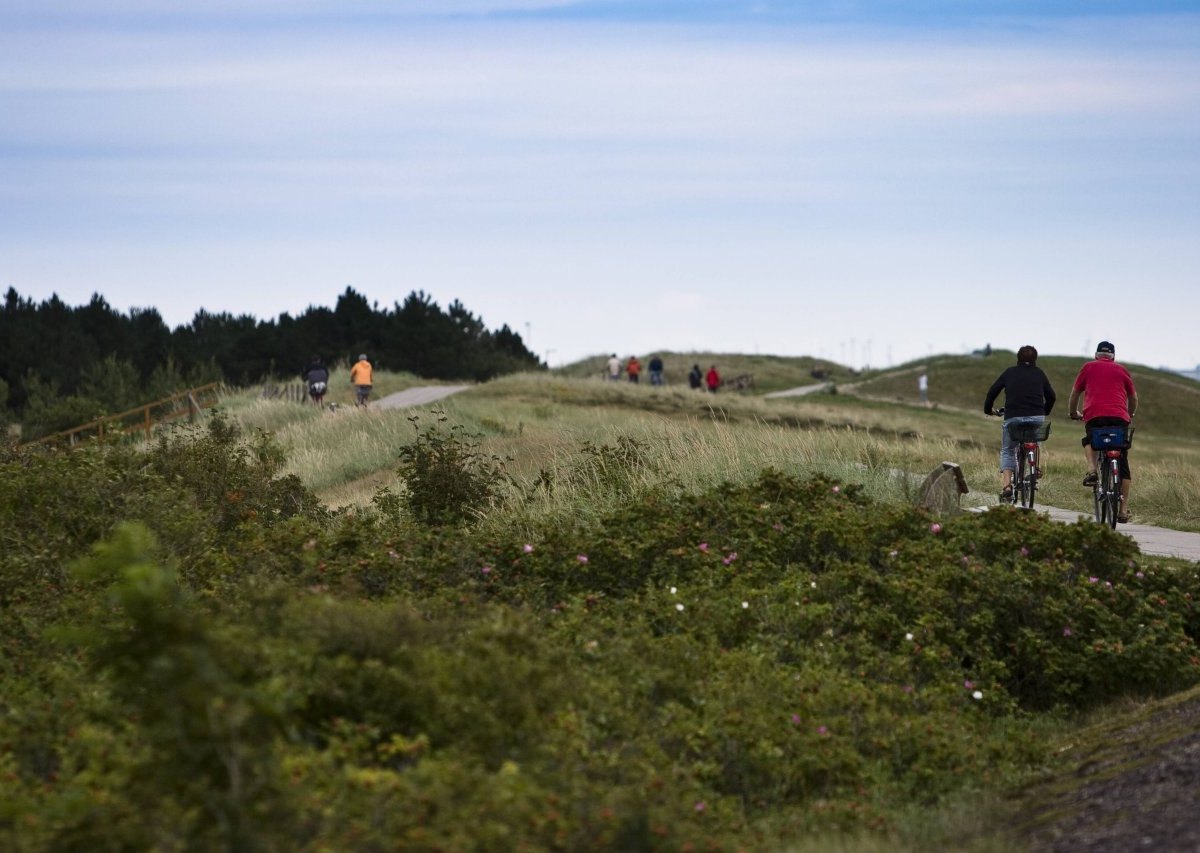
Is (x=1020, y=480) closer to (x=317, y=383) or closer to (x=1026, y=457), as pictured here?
(x=1026, y=457)

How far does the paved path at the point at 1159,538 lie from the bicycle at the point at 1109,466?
206mm

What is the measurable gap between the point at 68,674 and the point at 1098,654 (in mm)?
5793

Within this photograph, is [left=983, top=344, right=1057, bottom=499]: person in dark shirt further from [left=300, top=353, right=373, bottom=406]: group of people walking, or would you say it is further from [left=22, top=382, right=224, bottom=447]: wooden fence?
[left=300, top=353, right=373, bottom=406]: group of people walking

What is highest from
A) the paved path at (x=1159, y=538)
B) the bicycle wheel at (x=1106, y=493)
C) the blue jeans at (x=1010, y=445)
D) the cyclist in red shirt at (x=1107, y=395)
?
the cyclist in red shirt at (x=1107, y=395)

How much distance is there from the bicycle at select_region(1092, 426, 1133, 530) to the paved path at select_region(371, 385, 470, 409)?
2603cm

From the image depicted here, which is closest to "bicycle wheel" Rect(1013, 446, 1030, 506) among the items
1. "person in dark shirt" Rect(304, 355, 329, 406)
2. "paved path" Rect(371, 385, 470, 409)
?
"person in dark shirt" Rect(304, 355, 329, 406)

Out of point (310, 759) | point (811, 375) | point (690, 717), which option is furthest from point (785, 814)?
point (811, 375)

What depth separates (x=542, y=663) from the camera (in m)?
6.09

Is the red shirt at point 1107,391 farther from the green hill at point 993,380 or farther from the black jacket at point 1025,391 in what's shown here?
the green hill at point 993,380

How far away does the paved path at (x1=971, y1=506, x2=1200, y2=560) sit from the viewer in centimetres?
1223

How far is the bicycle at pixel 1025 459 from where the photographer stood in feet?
44.6

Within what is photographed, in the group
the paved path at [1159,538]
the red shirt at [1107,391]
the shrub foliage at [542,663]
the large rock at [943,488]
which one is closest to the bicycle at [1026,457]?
the paved path at [1159,538]

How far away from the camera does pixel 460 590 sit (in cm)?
854

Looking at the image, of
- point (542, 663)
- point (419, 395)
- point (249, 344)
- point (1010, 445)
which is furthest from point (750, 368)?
point (542, 663)
